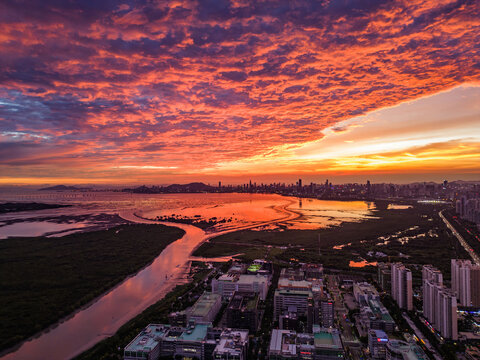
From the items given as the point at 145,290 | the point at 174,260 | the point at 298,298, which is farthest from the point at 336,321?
the point at 174,260

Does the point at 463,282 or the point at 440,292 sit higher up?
the point at 440,292

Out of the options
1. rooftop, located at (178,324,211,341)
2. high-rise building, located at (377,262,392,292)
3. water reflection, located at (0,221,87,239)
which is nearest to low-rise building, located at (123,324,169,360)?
rooftop, located at (178,324,211,341)

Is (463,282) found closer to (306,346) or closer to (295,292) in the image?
(295,292)

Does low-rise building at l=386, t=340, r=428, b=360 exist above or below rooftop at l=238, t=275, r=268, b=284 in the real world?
below

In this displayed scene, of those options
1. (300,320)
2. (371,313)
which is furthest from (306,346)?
(371,313)

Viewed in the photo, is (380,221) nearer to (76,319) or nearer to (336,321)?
(336,321)

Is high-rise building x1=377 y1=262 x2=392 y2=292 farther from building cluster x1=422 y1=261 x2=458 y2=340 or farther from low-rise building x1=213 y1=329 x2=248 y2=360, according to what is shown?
low-rise building x1=213 y1=329 x2=248 y2=360
